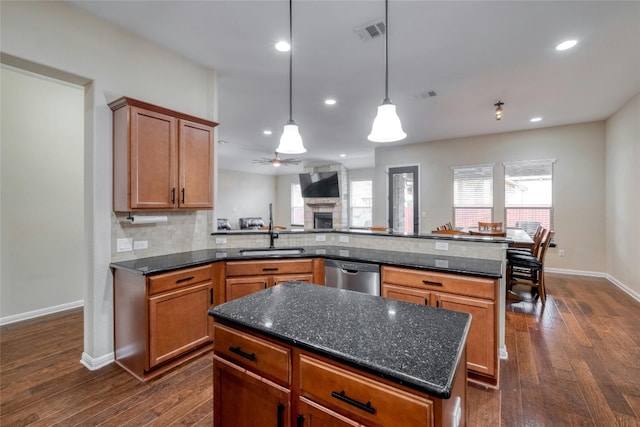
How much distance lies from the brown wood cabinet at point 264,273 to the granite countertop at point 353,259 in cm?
6

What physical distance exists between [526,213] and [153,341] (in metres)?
6.76

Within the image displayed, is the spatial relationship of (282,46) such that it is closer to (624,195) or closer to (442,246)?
(442,246)

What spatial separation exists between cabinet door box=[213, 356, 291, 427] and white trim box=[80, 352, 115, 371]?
178 cm

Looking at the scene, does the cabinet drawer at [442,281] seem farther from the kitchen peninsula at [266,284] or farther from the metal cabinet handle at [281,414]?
the metal cabinet handle at [281,414]

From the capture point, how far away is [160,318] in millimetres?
2281

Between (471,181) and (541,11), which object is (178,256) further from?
(471,181)

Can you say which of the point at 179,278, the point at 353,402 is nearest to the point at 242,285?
the point at 179,278

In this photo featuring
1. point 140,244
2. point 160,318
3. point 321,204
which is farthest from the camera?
point 321,204

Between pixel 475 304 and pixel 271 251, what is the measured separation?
2.03 metres

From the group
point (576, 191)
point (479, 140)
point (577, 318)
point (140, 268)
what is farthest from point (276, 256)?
point (576, 191)

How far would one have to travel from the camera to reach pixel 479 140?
6.29 meters

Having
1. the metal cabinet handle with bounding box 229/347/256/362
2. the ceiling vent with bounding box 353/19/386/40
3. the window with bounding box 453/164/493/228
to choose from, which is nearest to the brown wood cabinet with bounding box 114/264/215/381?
the metal cabinet handle with bounding box 229/347/256/362

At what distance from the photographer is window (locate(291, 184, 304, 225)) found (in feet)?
37.3

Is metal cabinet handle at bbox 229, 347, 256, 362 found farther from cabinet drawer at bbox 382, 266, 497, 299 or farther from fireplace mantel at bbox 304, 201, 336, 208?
fireplace mantel at bbox 304, 201, 336, 208
